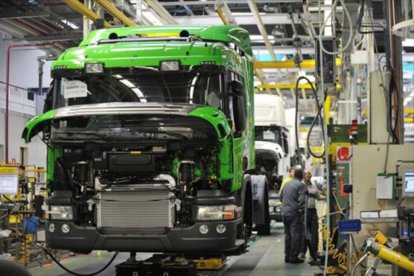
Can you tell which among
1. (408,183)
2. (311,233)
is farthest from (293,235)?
(408,183)

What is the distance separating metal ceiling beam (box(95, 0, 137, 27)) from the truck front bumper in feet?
13.7

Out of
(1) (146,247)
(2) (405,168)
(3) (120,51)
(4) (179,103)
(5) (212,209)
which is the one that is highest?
(3) (120,51)

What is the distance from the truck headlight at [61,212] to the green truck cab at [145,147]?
0.04 ft

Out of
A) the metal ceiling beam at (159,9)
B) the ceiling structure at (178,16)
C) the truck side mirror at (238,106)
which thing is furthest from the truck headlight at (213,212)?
the metal ceiling beam at (159,9)

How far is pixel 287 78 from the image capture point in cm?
1964

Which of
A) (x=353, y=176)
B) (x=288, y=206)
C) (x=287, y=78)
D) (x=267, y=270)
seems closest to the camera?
(x=353, y=176)

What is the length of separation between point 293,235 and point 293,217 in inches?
11.7

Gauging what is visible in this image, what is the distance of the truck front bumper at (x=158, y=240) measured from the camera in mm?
6047

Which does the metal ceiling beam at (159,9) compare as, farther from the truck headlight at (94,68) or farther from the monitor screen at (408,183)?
the monitor screen at (408,183)

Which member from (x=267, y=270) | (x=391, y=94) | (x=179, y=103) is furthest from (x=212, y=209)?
(x=267, y=270)

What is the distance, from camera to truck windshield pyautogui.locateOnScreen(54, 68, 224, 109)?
21.1ft

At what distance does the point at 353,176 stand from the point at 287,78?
12789 millimetres

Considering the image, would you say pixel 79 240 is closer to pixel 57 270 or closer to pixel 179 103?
pixel 179 103

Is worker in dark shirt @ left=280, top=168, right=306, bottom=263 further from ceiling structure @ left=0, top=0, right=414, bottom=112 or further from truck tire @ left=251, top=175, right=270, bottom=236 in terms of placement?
ceiling structure @ left=0, top=0, right=414, bottom=112
